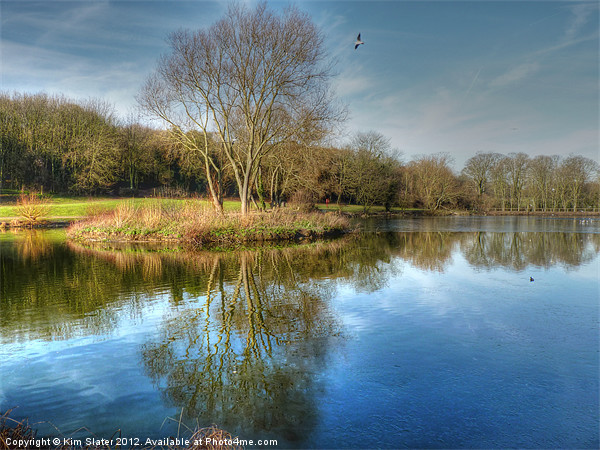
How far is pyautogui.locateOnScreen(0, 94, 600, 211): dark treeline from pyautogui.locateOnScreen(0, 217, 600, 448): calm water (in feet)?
51.1

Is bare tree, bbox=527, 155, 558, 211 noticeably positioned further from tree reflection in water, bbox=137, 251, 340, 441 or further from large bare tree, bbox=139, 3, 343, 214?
tree reflection in water, bbox=137, 251, 340, 441

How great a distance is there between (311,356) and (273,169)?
85.4ft

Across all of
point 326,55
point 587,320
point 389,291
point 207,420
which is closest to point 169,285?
point 389,291

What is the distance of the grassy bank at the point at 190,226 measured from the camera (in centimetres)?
1759

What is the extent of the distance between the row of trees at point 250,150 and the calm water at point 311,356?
14.0 meters

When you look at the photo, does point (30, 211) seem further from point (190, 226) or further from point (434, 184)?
point (434, 184)

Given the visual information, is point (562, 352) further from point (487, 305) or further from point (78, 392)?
point (78, 392)

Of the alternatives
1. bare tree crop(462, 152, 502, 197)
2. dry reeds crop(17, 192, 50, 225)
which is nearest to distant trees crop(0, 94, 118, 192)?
dry reeds crop(17, 192, 50, 225)

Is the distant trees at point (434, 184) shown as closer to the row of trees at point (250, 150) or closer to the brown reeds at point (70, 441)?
the row of trees at point (250, 150)

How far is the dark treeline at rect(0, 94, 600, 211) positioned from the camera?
104 feet

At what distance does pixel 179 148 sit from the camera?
24906 mm

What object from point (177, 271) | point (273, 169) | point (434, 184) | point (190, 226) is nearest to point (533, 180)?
point (434, 184)

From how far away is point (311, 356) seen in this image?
16.2ft

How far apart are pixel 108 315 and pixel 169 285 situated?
244cm
